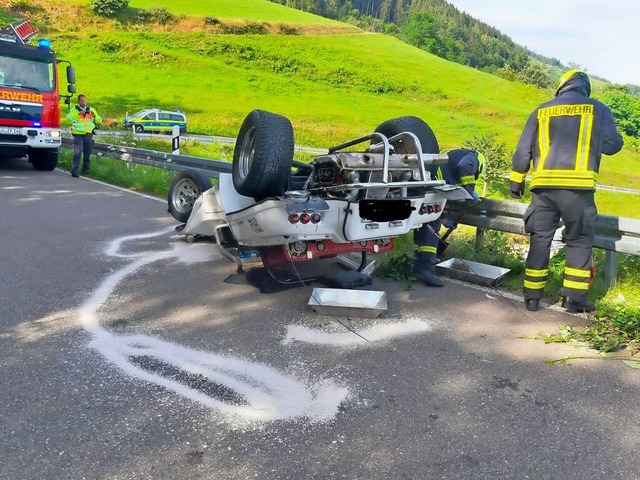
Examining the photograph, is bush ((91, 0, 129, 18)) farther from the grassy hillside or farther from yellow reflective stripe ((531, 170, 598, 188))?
yellow reflective stripe ((531, 170, 598, 188))

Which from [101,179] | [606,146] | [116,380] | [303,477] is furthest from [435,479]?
[101,179]

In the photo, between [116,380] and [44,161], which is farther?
[44,161]

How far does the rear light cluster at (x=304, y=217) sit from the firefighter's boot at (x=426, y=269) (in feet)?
4.41

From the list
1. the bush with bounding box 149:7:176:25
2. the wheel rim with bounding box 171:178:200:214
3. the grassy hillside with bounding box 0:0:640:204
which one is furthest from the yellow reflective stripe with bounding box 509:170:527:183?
the bush with bounding box 149:7:176:25

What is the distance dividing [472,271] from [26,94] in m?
10.2

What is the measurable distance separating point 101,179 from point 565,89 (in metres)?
9.68

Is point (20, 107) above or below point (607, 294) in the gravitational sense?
above

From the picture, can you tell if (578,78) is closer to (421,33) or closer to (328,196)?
(328,196)

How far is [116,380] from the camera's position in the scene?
10.5ft

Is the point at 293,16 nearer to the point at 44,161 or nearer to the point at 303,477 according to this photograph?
the point at 44,161

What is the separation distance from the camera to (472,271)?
204 inches

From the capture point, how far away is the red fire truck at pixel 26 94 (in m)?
11.3

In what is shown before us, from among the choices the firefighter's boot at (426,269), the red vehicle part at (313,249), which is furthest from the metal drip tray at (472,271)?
the red vehicle part at (313,249)

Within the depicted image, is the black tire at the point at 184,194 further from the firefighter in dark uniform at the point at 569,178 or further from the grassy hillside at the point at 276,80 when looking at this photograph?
the grassy hillside at the point at 276,80
